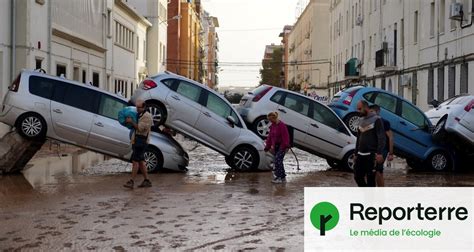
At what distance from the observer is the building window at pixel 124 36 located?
42.0 meters

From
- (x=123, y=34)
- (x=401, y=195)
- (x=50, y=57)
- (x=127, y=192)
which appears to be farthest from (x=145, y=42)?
(x=401, y=195)

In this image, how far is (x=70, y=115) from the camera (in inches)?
616

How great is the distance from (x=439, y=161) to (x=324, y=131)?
3.35 m

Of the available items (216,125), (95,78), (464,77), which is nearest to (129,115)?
(216,125)

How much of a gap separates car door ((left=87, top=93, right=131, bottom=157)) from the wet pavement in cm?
65

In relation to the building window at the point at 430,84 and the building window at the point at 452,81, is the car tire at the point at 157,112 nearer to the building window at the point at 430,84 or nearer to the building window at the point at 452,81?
the building window at the point at 452,81

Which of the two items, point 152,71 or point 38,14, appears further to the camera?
point 152,71

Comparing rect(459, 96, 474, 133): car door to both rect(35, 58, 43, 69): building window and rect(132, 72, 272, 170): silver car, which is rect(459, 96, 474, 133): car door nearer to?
rect(132, 72, 272, 170): silver car

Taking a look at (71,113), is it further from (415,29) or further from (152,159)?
(415,29)

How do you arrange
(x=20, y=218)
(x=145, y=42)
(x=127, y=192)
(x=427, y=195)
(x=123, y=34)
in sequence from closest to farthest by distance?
(x=427, y=195)
(x=20, y=218)
(x=127, y=192)
(x=123, y=34)
(x=145, y=42)

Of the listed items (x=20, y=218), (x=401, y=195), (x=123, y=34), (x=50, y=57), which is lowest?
(x=20, y=218)

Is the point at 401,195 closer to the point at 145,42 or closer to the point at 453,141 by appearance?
the point at 453,141

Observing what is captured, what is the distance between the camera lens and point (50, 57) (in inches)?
1048

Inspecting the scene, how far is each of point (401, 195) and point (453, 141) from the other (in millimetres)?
12985
